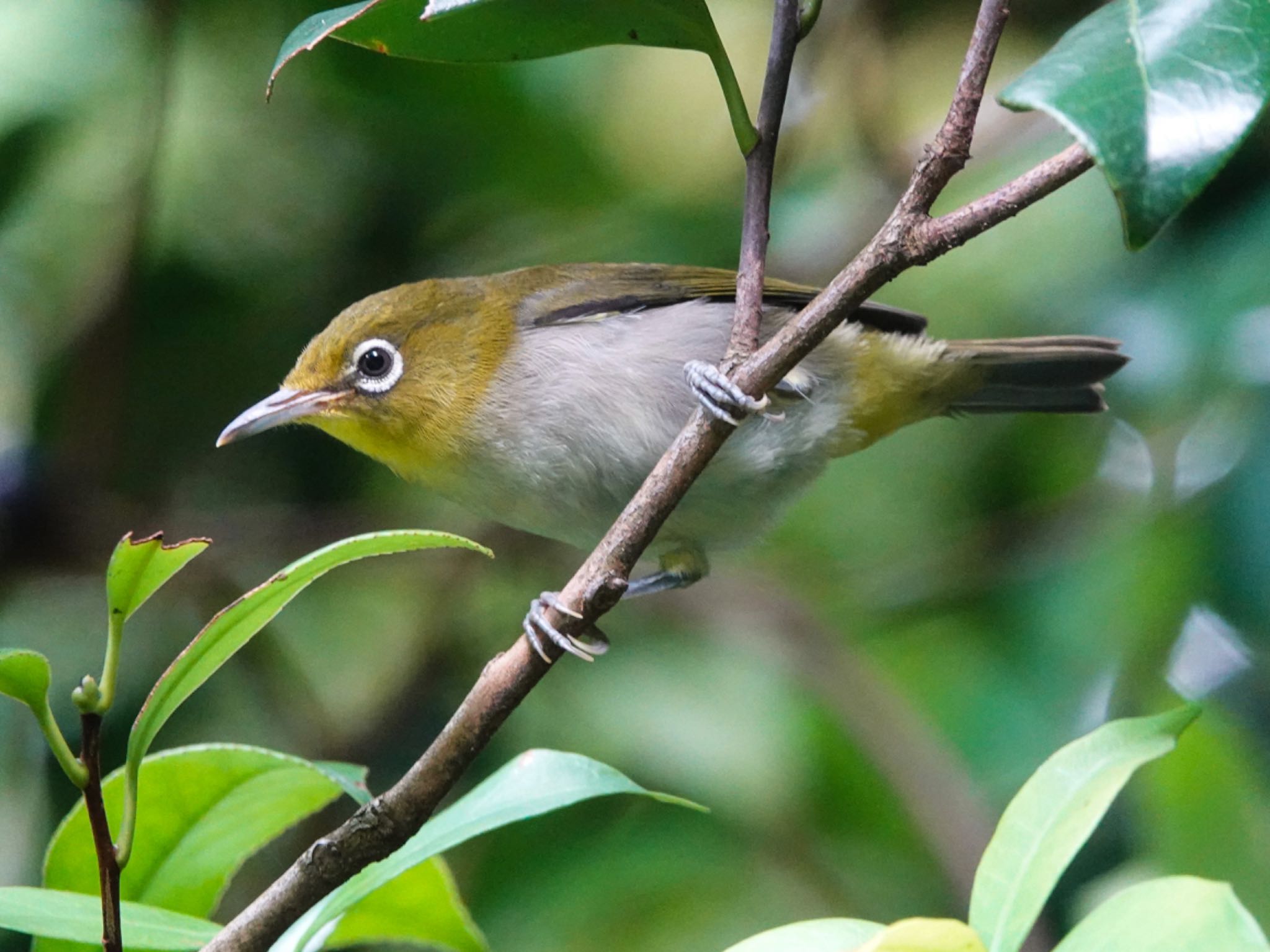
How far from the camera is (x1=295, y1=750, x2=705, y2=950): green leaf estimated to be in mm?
1612

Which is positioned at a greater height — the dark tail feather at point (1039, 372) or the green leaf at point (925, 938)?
the dark tail feather at point (1039, 372)

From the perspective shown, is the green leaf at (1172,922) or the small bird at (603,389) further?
the small bird at (603,389)

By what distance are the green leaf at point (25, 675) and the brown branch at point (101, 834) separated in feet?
0.17

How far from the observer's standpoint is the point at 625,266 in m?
3.24

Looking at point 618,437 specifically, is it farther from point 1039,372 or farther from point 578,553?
point 578,553

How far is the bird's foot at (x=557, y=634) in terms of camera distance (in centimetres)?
203

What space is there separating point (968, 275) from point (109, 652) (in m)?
3.49

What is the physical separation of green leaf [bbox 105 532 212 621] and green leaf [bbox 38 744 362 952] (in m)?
0.54

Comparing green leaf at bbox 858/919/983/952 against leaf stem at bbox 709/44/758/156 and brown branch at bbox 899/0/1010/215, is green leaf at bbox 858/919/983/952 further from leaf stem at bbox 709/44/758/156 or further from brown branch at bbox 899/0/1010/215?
leaf stem at bbox 709/44/758/156

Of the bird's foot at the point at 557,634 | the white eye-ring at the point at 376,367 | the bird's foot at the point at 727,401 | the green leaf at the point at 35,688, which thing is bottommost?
the bird's foot at the point at 557,634

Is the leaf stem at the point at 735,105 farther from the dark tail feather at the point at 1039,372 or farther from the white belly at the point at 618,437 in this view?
the dark tail feather at the point at 1039,372

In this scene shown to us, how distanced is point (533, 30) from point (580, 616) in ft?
2.58

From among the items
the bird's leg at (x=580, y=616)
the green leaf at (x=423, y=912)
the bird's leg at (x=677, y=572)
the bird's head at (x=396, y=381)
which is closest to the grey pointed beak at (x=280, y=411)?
the bird's head at (x=396, y=381)

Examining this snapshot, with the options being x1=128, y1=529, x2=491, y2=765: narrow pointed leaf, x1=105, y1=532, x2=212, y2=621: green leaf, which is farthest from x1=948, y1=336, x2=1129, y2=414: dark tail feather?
x1=105, y1=532, x2=212, y2=621: green leaf
